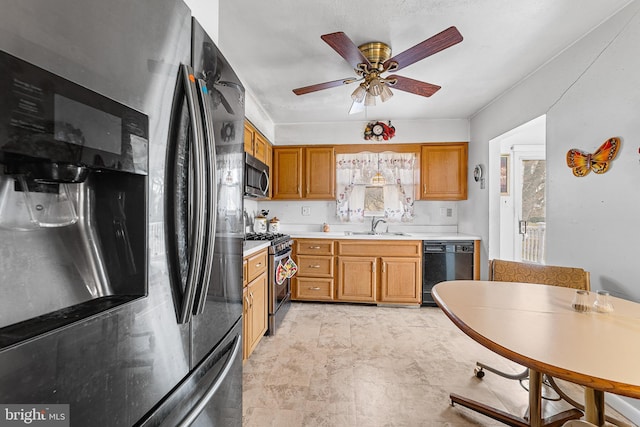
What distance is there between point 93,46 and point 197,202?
39cm

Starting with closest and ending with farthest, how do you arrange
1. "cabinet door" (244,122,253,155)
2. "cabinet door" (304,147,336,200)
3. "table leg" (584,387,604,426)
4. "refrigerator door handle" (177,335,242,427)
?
"refrigerator door handle" (177,335,242,427), "table leg" (584,387,604,426), "cabinet door" (244,122,253,155), "cabinet door" (304,147,336,200)

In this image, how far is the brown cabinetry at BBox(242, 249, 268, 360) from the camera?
205 centimetres

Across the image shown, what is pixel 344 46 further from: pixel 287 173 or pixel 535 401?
pixel 287 173

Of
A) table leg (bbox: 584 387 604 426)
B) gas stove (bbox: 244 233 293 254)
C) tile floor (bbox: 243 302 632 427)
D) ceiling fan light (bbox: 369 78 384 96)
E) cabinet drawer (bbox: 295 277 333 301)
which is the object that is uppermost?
ceiling fan light (bbox: 369 78 384 96)

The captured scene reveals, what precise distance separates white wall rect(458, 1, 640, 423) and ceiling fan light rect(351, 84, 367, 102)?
1551mm

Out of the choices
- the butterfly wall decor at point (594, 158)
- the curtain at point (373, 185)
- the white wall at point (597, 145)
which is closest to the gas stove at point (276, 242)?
the curtain at point (373, 185)

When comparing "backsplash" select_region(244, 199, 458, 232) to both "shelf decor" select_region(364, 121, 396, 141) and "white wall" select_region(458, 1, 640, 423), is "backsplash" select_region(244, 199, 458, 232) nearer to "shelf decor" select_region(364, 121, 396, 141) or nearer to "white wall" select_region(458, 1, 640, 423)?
"shelf decor" select_region(364, 121, 396, 141)

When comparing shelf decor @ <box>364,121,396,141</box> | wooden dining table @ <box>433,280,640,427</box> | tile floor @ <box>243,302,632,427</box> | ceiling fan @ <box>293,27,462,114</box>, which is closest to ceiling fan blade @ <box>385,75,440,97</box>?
ceiling fan @ <box>293,27,462,114</box>

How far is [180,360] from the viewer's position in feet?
2.64

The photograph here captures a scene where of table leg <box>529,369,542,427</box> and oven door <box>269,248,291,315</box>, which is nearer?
table leg <box>529,369,542,427</box>

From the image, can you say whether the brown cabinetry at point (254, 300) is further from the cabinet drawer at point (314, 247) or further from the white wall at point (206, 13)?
the white wall at point (206, 13)

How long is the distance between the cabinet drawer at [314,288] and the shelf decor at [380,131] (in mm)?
2061

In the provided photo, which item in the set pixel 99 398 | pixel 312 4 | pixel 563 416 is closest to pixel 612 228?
pixel 563 416

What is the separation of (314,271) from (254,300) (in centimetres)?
149
